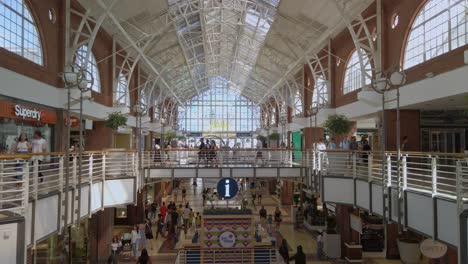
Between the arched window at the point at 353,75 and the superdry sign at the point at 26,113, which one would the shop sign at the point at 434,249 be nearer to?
the superdry sign at the point at 26,113

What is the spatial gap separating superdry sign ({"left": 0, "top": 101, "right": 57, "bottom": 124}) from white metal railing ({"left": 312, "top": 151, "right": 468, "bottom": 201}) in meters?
12.5

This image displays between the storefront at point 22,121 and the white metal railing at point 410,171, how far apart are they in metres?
12.6

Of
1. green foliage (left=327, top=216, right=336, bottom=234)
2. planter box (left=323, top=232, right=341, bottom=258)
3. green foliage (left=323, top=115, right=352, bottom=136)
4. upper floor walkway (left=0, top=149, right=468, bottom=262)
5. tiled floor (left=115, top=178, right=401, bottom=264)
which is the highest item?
green foliage (left=323, top=115, right=352, bottom=136)

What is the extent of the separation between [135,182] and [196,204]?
23.5 m

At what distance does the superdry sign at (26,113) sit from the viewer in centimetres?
1495

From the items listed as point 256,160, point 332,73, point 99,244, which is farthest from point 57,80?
point 332,73

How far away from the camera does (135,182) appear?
17.5m

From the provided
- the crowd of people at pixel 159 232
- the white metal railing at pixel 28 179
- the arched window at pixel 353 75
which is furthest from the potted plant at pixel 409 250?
the white metal railing at pixel 28 179

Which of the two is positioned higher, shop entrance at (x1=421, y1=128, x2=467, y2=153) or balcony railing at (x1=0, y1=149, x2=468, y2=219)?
shop entrance at (x1=421, y1=128, x2=467, y2=153)

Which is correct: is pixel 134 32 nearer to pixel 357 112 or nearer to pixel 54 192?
pixel 357 112

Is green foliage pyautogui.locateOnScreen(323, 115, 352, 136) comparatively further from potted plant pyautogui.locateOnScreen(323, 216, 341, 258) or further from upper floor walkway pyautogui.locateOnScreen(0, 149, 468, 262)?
potted plant pyautogui.locateOnScreen(323, 216, 341, 258)

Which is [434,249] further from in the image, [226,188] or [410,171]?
[410,171]

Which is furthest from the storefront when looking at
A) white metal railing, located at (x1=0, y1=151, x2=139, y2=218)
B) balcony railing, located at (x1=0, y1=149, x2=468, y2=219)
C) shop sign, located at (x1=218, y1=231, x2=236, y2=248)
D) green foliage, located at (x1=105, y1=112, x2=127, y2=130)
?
shop sign, located at (x1=218, y1=231, x2=236, y2=248)

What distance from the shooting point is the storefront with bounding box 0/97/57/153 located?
50.0 feet
